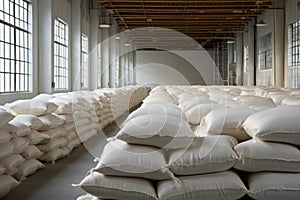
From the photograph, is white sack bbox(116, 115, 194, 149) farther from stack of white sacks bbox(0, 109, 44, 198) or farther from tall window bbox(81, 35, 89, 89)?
tall window bbox(81, 35, 89, 89)

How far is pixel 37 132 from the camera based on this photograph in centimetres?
488

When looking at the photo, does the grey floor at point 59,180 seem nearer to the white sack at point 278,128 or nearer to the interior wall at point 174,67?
the white sack at point 278,128

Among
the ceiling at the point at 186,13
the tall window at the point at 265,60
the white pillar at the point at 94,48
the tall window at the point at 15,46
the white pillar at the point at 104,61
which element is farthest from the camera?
the white pillar at the point at 104,61

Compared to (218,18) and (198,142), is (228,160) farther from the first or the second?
(218,18)

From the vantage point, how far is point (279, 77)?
16.3 m

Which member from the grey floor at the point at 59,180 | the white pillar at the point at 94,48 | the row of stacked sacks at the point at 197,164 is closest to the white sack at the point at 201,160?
the row of stacked sacks at the point at 197,164

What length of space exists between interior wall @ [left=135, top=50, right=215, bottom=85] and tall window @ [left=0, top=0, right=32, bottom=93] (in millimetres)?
20884

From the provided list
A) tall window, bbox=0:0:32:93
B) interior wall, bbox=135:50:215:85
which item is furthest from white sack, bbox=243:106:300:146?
interior wall, bbox=135:50:215:85

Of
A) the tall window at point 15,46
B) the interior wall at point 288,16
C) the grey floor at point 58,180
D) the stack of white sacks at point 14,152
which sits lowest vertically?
the grey floor at point 58,180

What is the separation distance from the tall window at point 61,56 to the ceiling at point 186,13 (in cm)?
165

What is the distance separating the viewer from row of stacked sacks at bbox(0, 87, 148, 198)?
384 centimetres

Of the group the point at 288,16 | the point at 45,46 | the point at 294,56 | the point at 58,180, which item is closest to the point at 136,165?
the point at 58,180

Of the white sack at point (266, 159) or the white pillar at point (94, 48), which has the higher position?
the white pillar at point (94, 48)

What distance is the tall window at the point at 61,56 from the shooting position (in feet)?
39.0
